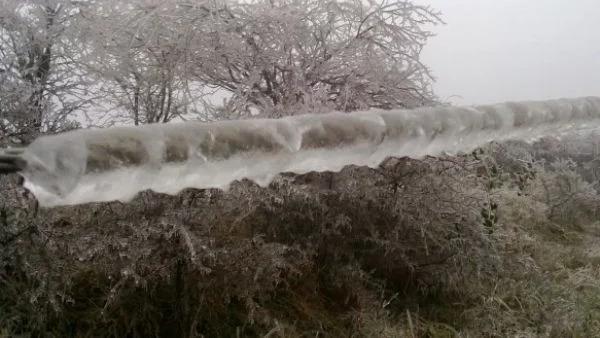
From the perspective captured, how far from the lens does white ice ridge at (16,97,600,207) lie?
3.66ft

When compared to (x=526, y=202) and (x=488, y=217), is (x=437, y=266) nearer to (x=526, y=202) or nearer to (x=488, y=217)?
(x=488, y=217)

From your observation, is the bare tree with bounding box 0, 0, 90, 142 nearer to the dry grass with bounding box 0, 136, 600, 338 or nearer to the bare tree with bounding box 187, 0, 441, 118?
the bare tree with bounding box 187, 0, 441, 118

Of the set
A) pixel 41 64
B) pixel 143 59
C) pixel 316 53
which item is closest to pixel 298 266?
pixel 316 53

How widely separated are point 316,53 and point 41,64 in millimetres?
2588

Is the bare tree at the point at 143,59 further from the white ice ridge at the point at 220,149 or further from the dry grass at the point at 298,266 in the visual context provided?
the white ice ridge at the point at 220,149

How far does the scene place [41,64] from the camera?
4.72m

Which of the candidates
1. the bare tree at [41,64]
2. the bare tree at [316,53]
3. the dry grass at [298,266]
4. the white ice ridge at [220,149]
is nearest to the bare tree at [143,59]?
the bare tree at [316,53]

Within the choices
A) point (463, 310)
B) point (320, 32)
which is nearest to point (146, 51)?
point (320, 32)

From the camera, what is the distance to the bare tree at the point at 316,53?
413cm

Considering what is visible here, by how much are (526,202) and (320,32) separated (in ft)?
11.9

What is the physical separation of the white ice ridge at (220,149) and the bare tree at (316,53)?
214 cm

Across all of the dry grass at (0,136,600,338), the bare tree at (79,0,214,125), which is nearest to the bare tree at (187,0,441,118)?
the bare tree at (79,0,214,125)

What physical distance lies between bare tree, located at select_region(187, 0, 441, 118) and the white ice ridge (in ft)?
7.02

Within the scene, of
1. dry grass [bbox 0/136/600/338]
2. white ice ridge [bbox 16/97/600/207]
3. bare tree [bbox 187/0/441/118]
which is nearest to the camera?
white ice ridge [bbox 16/97/600/207]
